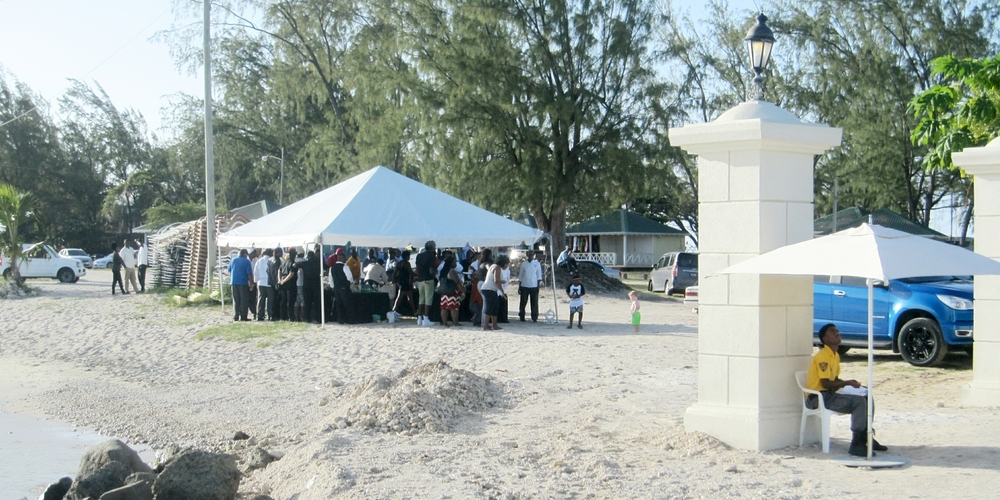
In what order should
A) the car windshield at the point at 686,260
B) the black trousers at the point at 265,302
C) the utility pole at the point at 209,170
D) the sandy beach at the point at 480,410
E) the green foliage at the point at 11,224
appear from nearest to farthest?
the sandy beach at the point at 480,410 → the black trousers at the point at 265,302 → the utility pole at the point at 209,170 → the green foliage at the point at 11,224 → the car windshield at the point at 686,260

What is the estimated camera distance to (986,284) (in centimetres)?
1023

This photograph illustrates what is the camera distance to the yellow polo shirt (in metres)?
7.73

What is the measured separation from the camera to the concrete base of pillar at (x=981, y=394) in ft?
32.6

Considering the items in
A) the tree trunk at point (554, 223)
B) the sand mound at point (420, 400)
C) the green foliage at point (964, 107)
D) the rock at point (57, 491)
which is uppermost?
the green foliage at point (964, 107)

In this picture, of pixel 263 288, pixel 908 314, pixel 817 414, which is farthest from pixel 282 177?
pixel 817 414

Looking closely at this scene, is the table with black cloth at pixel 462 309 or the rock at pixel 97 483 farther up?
the table with black cloth at pixel 462 309

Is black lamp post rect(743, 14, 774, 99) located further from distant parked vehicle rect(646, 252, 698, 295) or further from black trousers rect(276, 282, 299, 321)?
distant parked vehicle rect(646, 252, 698, 295)

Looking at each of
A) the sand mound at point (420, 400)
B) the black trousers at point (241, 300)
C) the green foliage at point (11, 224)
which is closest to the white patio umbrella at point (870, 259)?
the sand mound at point (420, 400)

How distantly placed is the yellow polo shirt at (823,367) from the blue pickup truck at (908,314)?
240 inches

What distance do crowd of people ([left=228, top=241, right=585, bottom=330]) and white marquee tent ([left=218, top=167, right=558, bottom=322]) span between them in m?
0.40

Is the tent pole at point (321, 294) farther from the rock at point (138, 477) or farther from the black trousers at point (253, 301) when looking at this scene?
the rock at point (138, 477)

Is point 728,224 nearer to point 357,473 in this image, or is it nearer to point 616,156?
point 357,473

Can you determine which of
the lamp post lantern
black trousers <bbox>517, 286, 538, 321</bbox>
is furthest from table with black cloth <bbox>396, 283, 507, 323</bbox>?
the lamp post lantern

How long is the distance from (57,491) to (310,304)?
10.9 m
